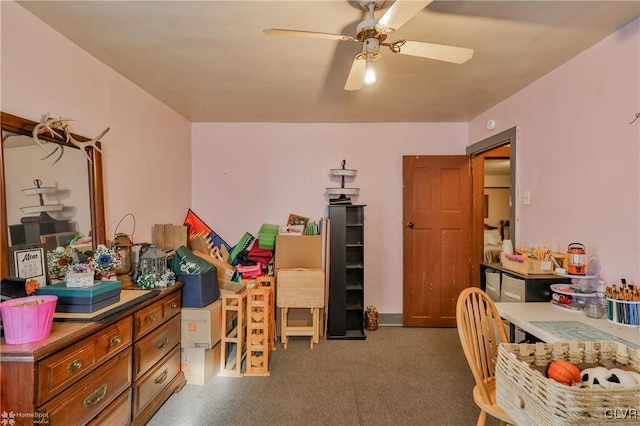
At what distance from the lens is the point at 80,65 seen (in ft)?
6.59

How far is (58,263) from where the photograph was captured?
1767mm

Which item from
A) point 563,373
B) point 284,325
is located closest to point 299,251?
point 284,325

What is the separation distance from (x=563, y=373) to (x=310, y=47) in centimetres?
202

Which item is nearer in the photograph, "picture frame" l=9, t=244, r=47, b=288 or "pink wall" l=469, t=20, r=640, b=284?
"picture frame" l=9, t=244, r=47, b=288

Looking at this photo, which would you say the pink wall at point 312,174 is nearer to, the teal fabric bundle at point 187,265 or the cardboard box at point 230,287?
the cardboard box at point 230,287

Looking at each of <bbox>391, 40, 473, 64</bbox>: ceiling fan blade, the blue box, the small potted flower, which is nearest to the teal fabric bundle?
the blue box

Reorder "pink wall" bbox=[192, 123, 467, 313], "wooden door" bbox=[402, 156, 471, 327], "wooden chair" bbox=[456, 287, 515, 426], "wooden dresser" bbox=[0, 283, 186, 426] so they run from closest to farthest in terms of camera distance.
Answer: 1. "wooden dresser" bbox=[0, 283, 186, 426]
2. "wooden chair" bbox=[456, 287, 515, 426]
3. "wooden door" bbox=[402, 156, 471, 327]
4. "pink wall" bbox=[192, 123, 467, 313]

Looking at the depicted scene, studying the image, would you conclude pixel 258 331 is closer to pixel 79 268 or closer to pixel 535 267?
pixel 79 268

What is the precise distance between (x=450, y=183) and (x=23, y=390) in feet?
12.3

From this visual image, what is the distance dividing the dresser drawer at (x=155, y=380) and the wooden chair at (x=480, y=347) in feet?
6.08

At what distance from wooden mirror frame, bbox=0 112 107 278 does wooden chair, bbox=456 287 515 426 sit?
7.10ft

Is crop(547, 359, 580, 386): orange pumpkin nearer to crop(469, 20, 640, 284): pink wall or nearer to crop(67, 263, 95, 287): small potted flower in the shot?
crop(469, 20, 640, 284): pink wall

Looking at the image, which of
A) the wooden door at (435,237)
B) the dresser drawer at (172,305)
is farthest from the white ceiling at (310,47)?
the dresser drawer at (172,305)

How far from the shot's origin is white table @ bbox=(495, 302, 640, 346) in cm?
144
